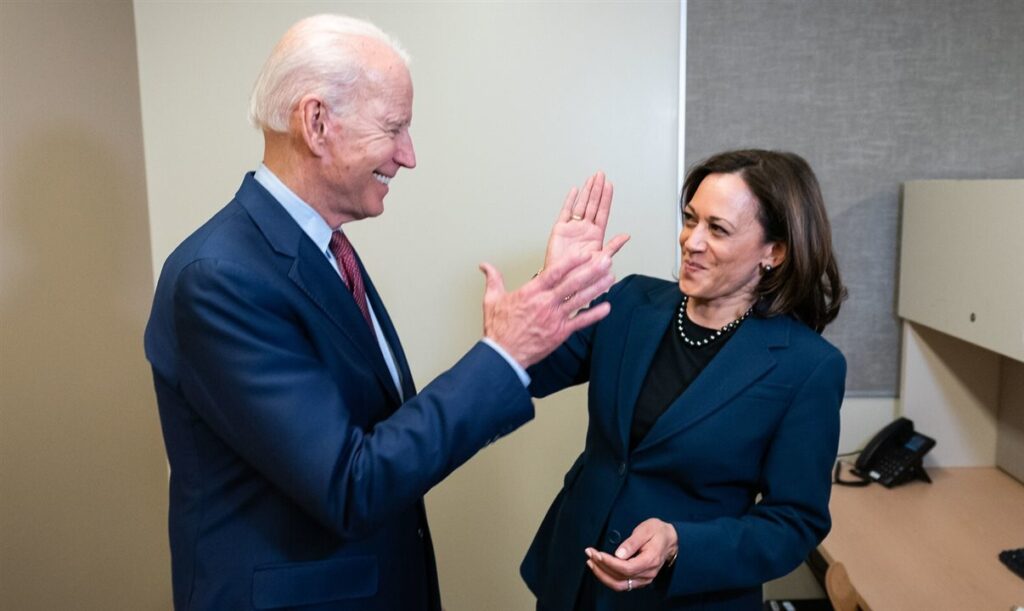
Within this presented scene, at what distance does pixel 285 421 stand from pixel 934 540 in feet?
5.74

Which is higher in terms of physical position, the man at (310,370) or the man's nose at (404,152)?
the man's nose at (404,152)

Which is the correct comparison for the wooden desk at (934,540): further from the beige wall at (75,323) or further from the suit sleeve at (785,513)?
the beige wall at (75,323)

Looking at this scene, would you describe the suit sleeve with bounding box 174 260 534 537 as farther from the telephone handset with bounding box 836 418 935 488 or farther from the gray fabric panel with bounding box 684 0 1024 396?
the telephone handset with bounding box 836 418 935 488

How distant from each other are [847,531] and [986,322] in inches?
24.5

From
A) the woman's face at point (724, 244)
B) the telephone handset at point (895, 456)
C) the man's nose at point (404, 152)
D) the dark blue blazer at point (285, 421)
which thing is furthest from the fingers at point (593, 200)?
the telephone handset at point (895, 456)

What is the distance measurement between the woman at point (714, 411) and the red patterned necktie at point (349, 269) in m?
0.32

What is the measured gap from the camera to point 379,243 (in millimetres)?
2516

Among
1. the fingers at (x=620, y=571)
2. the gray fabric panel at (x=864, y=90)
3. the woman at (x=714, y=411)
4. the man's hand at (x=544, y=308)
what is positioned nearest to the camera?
the man's hand at (x=544, y=308)

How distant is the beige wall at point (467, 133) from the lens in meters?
2.41

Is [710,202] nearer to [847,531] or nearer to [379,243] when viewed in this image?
[847,531]

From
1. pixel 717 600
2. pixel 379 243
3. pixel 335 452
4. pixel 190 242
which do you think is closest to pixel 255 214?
pixel 190 242

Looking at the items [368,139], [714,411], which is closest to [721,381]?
[714,411]

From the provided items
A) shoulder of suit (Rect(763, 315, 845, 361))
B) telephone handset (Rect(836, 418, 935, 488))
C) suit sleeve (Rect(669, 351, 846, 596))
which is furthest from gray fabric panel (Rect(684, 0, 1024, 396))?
suit sleeve (Rect(669, 351, 846, 596))

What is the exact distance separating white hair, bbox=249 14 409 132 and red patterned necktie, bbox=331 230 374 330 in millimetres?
235
